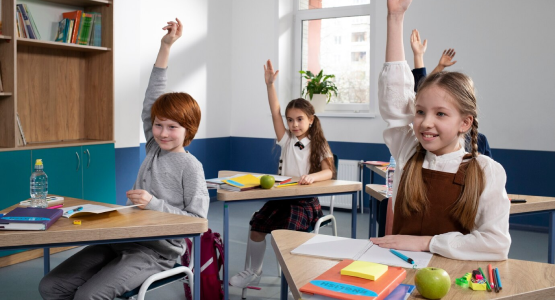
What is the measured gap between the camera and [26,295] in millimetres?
2959

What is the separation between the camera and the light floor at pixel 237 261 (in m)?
3.04

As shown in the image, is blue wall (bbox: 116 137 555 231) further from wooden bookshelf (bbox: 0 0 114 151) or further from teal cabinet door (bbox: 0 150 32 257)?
teal cabinet door (bbox: 0 150 32 257)

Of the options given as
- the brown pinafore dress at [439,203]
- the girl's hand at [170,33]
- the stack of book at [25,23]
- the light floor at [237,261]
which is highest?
the stack of book at [25,23]

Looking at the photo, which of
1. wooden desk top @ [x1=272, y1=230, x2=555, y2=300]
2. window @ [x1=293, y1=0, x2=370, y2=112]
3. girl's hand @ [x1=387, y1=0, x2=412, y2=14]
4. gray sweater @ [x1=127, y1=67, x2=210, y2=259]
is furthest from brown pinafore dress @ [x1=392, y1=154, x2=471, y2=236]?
window @ [x1=293, y1=0, x2=370, y2=112]

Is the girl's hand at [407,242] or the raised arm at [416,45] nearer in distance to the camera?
the girl's hand at [407,242]

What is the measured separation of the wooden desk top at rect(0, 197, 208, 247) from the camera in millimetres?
1557

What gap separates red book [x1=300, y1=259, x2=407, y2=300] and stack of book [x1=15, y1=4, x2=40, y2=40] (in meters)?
3.20

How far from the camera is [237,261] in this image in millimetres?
3693

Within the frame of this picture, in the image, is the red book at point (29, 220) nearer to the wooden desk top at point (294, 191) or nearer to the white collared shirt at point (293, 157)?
the wooden desk top at point (294, 191)

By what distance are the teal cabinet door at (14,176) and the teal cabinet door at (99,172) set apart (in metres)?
0.48

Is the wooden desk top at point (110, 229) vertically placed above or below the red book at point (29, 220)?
below

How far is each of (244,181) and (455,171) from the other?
150cm

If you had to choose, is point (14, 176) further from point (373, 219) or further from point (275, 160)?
point (275, 160)

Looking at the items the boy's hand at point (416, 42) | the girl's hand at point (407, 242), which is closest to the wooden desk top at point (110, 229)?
the girl's hand at point (407, 242)
